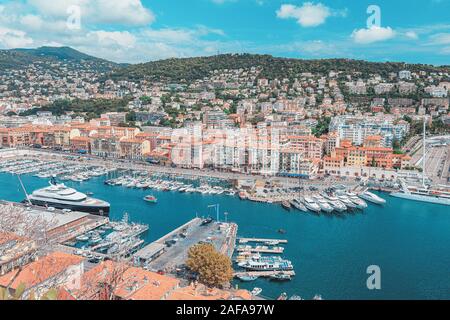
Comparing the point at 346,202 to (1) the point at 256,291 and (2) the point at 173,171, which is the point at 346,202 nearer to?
(1) the point at 256,291

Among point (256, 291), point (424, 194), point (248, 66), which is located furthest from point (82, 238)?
point (248, 66)

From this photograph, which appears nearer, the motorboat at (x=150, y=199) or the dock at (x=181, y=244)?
the dock at (x=181, y=244)

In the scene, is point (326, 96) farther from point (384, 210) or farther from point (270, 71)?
point (384, 210)

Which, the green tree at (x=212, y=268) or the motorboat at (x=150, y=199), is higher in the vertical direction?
the green tree at (x=212, y=268)

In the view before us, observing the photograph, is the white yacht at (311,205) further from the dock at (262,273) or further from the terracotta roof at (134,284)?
the terracotta roof at (134,284)

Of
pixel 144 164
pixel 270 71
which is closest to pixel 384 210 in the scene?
pixel 144 164

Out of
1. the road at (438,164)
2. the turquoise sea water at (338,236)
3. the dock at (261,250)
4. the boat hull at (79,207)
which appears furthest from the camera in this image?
the road at (438,164)

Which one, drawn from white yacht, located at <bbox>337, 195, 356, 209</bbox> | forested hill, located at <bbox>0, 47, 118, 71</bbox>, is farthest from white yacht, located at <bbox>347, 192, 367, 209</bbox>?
forested hill, located at <bbox>0, 47, 118, 71</bbox>

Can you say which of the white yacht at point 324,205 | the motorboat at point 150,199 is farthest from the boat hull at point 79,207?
the white yacht at point 324,205
